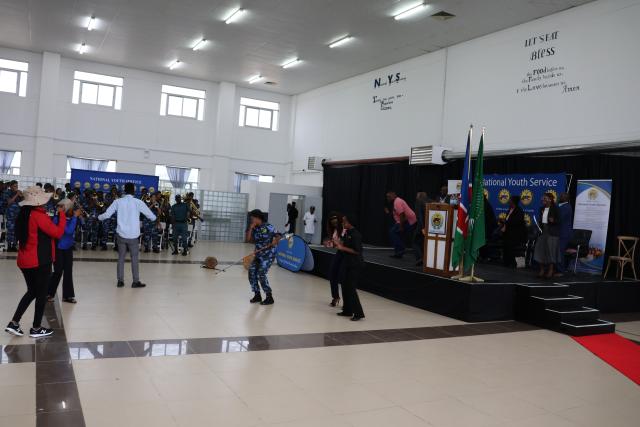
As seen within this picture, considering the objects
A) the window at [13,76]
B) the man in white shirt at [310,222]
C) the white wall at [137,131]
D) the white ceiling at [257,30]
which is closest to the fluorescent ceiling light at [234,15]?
the white ceiling at [257,30]

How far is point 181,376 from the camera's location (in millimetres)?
4062

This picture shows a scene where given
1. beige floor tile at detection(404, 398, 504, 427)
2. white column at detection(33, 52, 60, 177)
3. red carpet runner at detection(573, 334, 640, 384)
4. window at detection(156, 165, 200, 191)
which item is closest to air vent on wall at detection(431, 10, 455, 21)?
red carpet runner at detection(573, 334, 640, 384)

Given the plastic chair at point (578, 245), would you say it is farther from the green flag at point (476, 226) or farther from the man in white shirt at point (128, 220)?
the man in white shirt at point (128, 220)

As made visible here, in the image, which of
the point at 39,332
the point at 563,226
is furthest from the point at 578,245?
the point at 39,332

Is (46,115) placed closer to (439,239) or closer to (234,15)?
(234,15)

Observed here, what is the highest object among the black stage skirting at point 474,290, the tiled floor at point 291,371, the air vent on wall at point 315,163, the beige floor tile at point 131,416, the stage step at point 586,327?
the air vent on wall at point 315,163

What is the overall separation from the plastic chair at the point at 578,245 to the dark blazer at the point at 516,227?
33.0 inches

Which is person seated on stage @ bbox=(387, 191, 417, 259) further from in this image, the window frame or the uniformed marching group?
the window frame

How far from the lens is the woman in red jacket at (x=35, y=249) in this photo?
15.4ft

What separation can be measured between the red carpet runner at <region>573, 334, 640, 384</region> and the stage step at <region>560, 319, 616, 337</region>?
0.29 ft

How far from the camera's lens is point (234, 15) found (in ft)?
41.5

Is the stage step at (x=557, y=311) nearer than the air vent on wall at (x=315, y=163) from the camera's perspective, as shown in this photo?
Yes

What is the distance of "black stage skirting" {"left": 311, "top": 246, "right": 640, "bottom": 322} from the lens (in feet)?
→ 23.6

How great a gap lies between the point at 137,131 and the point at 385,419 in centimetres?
1730
